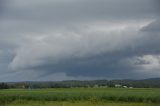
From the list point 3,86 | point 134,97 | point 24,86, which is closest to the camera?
point 134,97

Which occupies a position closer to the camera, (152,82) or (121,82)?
(152,82)

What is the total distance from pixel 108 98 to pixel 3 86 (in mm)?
46960

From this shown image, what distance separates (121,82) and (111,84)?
2.93 metres

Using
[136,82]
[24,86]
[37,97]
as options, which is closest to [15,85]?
[24,86]

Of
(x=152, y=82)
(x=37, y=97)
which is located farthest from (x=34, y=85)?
(x=37, y=97)

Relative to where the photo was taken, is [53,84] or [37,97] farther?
[53,84]

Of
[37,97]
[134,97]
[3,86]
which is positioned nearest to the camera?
[134,97]

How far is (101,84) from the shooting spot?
103 metres

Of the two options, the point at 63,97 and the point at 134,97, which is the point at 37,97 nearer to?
the point at 63,97

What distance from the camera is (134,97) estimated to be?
46.6 meters

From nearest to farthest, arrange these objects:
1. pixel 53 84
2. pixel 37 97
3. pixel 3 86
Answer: pixel 37 97 < pixel 3 86 < pixel 53 84

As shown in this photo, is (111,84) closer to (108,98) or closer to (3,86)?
(3,86)

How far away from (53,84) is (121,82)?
62.4ft

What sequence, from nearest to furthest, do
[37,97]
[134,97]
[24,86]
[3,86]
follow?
[134,97]
[37,97]
[3,86]
[24,86]
